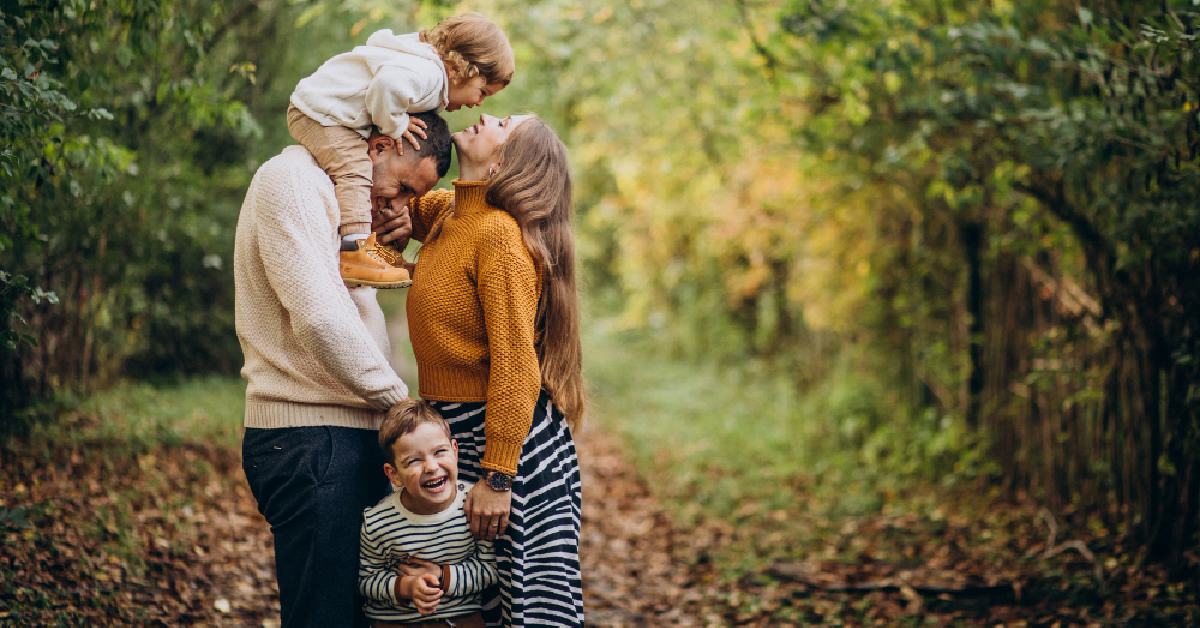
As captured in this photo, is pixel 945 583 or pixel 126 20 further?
pixel 945 583

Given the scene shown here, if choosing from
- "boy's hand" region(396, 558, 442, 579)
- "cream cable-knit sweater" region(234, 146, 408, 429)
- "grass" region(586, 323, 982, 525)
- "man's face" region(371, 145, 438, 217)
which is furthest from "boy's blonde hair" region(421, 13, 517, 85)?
"grass" region(586, 323, 982, 525)

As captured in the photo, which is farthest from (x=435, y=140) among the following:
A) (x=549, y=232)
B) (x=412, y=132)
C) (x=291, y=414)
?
(x=291, y=414)

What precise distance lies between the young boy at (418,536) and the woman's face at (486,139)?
2.35 ft

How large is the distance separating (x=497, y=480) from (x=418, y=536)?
0.24 m

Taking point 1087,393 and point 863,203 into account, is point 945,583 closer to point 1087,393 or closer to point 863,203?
point 1087,393

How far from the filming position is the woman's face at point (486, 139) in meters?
2.58

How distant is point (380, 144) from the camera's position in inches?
94.9

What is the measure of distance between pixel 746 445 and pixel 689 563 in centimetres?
321

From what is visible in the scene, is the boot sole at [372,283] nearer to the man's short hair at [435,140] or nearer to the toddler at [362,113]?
the toddler at [362,113]

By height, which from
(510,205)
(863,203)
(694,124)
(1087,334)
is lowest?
(1087,334)

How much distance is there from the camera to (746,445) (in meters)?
8.62

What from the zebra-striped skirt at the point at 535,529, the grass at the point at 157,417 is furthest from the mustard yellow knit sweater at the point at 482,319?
the grass at the point at 157,417

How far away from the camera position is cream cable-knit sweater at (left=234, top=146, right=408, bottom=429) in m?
2.13

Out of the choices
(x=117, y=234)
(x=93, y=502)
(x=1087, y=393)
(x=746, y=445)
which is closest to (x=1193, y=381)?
(x=1087, y=393)
